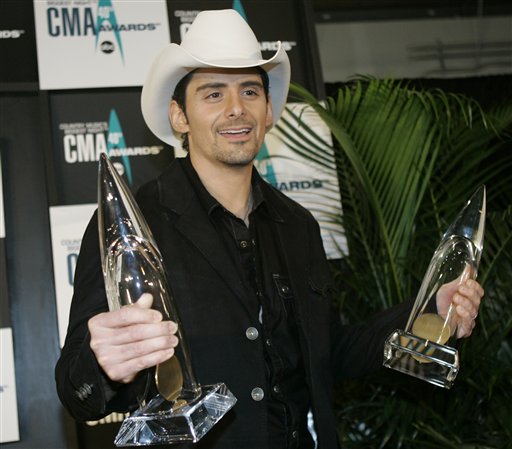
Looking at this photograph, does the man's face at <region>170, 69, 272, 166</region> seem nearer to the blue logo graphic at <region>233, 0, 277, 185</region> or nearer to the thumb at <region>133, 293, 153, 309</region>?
the thumb at <region>133, 293, 153, 309</region>

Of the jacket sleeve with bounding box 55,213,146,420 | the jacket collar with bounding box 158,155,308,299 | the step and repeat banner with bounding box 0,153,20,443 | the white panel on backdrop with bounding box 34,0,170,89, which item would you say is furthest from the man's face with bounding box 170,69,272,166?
the step and repeat banner with bounding box 0,153,20,443

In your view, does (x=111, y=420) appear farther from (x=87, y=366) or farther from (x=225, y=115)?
(x=87, y=366)

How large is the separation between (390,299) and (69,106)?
1.58 meters

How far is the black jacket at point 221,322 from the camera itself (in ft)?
6.80

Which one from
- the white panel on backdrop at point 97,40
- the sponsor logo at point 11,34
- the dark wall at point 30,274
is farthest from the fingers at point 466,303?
the sponsor logo at point 11,34

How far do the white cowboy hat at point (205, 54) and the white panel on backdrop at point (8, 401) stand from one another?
1.26 m

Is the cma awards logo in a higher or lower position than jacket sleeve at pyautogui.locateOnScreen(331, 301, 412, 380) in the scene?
higher

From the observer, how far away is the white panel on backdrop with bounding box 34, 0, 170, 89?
3.70 m

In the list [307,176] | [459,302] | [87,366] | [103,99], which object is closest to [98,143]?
[103,99]

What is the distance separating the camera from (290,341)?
90.4 inches

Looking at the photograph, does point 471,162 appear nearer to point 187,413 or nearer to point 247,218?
point 247,218

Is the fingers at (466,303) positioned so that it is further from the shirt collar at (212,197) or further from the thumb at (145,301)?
the thumb at (145,301)

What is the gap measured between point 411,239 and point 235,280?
4.61ft

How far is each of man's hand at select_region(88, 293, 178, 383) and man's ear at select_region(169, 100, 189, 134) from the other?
3.69 ft
